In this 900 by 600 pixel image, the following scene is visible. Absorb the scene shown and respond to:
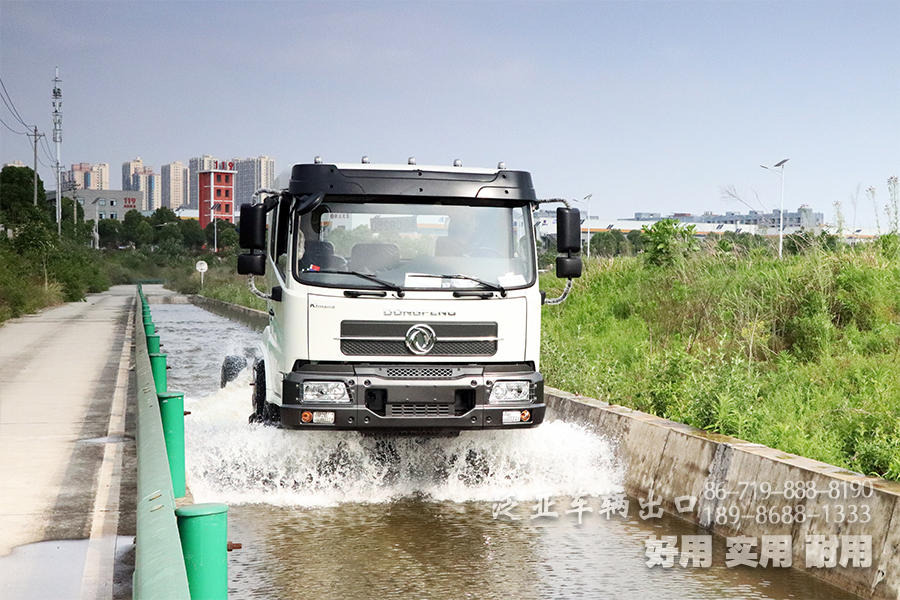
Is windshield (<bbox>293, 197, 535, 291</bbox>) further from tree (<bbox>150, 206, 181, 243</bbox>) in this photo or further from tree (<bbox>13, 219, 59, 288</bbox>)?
tree (<bbox>150, 206, 181, 243</bbox>)

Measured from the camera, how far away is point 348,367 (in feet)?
26.3

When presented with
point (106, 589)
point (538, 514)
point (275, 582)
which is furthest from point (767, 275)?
point (106, 589)

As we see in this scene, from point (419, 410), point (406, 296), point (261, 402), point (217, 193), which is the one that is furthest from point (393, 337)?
point (217, 193)

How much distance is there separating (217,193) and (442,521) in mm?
169984

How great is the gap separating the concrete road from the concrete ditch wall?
13.1ft

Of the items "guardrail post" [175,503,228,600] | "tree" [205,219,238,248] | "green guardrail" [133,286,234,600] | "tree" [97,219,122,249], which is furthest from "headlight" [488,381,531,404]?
"tree" [97,219,122,249]

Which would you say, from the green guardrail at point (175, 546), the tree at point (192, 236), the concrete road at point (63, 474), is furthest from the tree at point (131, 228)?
the green guardrail at point (175, 546)

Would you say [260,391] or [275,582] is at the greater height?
[260,391]

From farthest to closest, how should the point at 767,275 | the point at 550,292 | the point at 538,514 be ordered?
1. the point at 550,292
2. the point at 767,275
3. the point at 538,514

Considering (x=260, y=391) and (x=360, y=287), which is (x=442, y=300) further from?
(x=260, y=391)

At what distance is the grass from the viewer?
324 inches

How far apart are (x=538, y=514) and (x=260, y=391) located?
302 centimetres

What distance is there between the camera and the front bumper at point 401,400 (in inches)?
312

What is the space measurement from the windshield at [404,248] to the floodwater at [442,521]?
1487 millimetres
